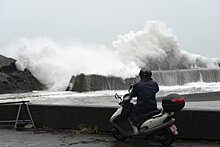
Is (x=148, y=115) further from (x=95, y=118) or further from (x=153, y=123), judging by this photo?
(x=95, y=118)

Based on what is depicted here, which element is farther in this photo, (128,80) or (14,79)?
(128,80)

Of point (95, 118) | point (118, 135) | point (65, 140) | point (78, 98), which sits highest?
point (95, 118)

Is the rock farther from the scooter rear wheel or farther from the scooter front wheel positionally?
the scooter rear wheel

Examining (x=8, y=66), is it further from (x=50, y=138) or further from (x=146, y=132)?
(x=146, y=132)

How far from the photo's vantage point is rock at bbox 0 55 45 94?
30.7 m

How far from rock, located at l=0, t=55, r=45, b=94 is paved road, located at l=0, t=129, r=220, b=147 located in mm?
21420

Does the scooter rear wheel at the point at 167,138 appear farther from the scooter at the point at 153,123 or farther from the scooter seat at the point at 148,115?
the scooter seat at the point at 148,115

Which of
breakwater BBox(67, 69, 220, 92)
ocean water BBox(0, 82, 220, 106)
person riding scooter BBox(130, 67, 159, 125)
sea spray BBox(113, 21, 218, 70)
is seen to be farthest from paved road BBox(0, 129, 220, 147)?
sea spray BBox(113, 21, 218, 70)

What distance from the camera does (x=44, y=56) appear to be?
35.4 m

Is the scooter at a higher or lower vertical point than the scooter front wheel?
higher

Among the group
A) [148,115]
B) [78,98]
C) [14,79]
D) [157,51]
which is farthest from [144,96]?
[157,51]

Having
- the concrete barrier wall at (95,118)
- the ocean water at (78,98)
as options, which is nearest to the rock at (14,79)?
the ocean water at (78,98)

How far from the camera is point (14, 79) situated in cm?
3195

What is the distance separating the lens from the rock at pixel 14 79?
30.7m
